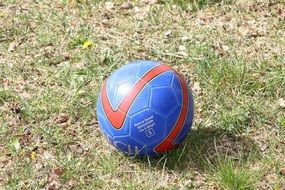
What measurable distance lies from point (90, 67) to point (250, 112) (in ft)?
4.83

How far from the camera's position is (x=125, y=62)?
5199 mm

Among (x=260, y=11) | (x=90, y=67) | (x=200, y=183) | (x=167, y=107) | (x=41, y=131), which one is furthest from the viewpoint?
(x=260, y=11)

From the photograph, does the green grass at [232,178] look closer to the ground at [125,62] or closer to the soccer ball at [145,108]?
the ground at [125,62]

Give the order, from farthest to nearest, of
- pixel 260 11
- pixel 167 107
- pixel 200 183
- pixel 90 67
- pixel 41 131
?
pixel 260 11 < pixel 90 67 < pixel 41 131 < pixel 200 183 < pixel 167 107

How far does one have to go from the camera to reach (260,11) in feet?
18.9

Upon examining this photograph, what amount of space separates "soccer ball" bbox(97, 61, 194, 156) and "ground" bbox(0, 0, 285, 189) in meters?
0.30

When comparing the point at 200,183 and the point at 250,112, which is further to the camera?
the point at 250,112

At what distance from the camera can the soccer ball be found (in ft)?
12.3

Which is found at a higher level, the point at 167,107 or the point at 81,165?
the point at 167,107

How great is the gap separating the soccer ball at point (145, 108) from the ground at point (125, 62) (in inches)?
11.9

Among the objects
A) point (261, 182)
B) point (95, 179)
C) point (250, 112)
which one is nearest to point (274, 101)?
point (250, 112)

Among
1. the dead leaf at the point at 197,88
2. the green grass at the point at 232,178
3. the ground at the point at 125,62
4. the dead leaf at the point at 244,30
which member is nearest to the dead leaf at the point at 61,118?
the ground at the point at 125,62

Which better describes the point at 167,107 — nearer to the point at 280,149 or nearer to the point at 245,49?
the point at 280,149

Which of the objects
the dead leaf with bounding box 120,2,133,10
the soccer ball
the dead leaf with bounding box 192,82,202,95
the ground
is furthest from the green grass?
the dead leaf with bounding box 120,2,133,10
